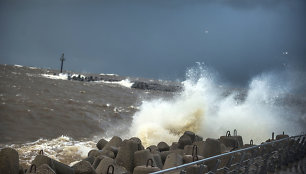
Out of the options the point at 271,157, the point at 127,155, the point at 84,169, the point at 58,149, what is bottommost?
the point at 58,149

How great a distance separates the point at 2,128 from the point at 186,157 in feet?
36.6

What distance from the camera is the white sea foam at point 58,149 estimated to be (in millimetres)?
10578

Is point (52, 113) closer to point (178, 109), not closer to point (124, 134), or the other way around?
point (124, 134)

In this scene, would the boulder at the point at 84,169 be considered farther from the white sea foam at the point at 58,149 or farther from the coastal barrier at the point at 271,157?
the white sea foam at the point at 58,149

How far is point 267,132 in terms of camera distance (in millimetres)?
19750

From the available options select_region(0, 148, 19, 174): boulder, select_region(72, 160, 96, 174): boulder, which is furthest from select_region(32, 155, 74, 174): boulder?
select_region(0, 148, 19, 174): boulder

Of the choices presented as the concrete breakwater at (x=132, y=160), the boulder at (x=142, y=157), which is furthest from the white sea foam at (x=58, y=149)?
the boulder at (x=142, y=157)

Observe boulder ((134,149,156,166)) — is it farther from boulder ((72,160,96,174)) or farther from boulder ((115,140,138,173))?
boulder ((72,160,96,174))

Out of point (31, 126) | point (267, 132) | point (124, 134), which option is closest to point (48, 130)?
point (31, 126)

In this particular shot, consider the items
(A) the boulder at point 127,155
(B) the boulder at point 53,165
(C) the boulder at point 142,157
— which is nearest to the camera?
(B) the boulder at point 53,165

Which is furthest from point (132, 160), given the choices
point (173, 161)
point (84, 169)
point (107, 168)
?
point (84, 169)

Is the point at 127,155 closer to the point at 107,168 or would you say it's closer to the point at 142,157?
the point at 142,157

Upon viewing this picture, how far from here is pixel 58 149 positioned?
1193 centimetres

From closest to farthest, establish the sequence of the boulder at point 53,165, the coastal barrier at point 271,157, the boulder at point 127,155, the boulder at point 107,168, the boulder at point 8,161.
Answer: the boulder at point 8,161 → the boulder at point 53,165 → the coastal barrier at point 271,157 → the boulder at point 107,168 → the boulder at point 127,155
